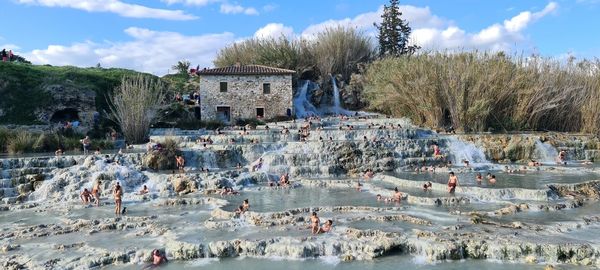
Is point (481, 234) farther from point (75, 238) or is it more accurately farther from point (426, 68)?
point (426, 68)

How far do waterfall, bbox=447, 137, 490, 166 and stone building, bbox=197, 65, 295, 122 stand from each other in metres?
13.7

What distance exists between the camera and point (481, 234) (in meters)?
11.3

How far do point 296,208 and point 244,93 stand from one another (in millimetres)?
20440

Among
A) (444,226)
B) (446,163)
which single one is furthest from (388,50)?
(444,226)

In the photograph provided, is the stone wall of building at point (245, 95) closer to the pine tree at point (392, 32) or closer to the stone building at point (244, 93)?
the stone building at point (244, 93)

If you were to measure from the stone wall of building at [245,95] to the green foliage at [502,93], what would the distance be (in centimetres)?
887

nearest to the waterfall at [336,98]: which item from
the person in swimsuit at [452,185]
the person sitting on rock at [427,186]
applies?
the person sitting on rock at [427,186]

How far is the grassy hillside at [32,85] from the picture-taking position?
28.3m

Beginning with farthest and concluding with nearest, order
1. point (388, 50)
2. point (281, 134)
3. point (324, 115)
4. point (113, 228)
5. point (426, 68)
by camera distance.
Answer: point (388, 50) → point (324, 115) → point (426, 68) → point (281, 134) → point (113, 228)

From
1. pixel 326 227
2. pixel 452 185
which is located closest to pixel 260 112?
pixel 452 185

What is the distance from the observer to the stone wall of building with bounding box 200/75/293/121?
33.7 metres

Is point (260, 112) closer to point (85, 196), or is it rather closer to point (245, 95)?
point (245, 95)

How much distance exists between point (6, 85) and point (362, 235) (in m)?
26.4

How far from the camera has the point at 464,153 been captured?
2305 cm
